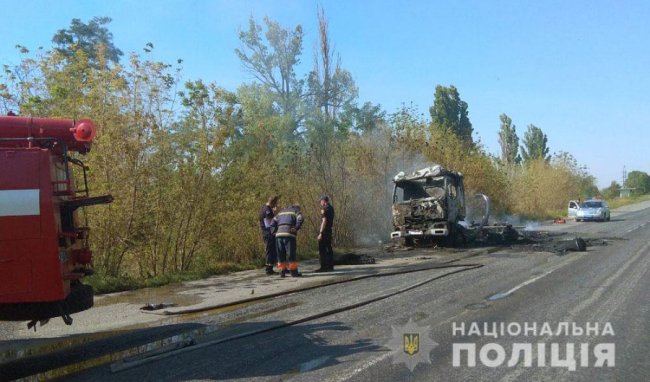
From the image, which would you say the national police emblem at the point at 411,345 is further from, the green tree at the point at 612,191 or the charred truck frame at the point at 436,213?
the green tree at the point at 612,191

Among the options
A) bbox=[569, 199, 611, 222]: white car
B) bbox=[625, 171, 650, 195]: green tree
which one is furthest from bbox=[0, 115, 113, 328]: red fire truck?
bbox=[625, 171, 650, 195]: green tree

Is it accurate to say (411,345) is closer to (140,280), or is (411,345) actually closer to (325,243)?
(325,243)

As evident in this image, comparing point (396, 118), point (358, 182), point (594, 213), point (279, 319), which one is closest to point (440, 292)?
point (279, 319)

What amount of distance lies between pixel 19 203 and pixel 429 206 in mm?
14046

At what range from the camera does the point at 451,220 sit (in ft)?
57.0

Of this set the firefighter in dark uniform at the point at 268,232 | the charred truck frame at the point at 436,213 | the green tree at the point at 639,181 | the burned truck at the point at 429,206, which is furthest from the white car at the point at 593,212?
the green tree at the point at 639,181

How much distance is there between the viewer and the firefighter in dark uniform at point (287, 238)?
1147 centimetres

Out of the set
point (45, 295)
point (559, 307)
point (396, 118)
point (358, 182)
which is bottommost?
point (559, 307)

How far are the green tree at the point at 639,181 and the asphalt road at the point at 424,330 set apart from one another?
125430 millimetres

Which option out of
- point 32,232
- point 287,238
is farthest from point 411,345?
point 287,238

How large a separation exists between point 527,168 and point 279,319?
50.8 m

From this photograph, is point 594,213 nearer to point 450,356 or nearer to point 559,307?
point 559,307

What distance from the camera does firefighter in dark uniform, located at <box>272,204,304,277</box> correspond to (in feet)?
37.6

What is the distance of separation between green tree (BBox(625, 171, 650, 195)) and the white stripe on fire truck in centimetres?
13228
